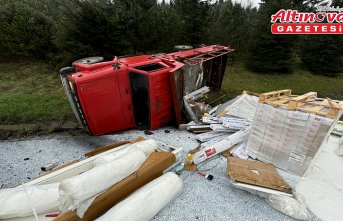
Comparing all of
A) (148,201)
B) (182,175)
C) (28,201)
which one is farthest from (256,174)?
(28,201)

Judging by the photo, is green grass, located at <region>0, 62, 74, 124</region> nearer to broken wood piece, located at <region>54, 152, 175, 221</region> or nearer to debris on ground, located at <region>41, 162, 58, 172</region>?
debris on ground, located at <region>41, 162, 58, 172</region>

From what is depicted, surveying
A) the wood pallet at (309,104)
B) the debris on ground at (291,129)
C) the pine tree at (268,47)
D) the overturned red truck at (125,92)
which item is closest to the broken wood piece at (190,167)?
the debris on ground at (291,129)

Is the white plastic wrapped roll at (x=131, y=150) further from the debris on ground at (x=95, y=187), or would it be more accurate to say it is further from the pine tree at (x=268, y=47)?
the pine tree at (x=268, y=47)

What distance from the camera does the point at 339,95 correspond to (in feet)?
32.3

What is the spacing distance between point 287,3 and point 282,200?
11495 millimetres

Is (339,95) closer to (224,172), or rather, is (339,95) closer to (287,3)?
(287,3)

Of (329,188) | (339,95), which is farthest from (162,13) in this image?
(329,188)

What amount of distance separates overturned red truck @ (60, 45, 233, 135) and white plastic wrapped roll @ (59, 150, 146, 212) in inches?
75.6

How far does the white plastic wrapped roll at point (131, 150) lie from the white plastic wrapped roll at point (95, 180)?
192 millimetres

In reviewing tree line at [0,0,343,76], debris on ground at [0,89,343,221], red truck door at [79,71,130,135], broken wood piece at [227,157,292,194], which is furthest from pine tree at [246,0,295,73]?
red truck door at [79,71,130,135]

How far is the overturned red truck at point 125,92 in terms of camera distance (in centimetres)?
468

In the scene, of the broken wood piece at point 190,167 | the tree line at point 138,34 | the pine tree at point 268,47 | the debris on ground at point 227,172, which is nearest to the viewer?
the debris on ground at point 227,172

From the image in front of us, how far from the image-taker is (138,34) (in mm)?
10859

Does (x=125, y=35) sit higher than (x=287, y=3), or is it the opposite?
(x=287, y=3)
